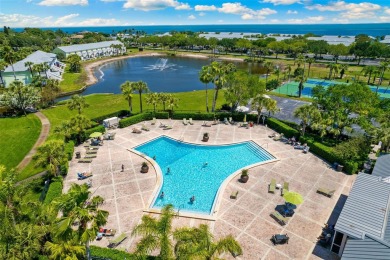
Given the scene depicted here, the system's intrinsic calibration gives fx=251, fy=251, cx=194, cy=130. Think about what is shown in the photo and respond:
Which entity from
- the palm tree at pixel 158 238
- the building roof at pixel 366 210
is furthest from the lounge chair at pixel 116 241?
the building roof at pixel 366 210

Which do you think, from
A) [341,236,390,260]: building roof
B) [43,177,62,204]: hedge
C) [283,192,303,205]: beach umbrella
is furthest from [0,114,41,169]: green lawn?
[341,236,390,260]: building roof

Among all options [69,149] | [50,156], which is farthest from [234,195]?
[69,149]

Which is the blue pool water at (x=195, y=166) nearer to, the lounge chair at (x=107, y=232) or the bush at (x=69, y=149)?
the lounge chair at (x=107, y=232)

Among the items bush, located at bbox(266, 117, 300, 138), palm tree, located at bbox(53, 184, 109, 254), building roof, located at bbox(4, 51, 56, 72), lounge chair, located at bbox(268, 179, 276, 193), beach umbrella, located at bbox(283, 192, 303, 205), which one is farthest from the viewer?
building roof, located at bbox(4, 51, 56, 72)

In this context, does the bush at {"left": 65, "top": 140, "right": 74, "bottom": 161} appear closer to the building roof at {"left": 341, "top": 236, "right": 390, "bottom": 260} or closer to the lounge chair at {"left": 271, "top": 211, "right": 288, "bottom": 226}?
the lounge chair at {"left": 271, "top": 211, "right": 288, "bottom": 226}

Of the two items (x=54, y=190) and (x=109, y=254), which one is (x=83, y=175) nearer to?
(x=54, y=190)

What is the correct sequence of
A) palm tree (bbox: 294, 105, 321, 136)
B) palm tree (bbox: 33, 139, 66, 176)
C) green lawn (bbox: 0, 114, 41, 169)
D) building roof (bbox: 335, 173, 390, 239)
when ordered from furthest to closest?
palm tree (bbox: 294, 105, 321, 136) < green lawn (bbox: 0, 114, 41, 169) < palm tree (bbox: 33, 139, 66, 176) < building roof (bbox: 335, 173, 390, 239)

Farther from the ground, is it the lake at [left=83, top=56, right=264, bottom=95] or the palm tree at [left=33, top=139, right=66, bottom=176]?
the palm tree at [left=33, top=139, right=66, bottom=176]

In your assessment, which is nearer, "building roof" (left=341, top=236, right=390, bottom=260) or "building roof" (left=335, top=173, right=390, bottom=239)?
"building roof" (left=341, top=236, right=390, bottom=260)
